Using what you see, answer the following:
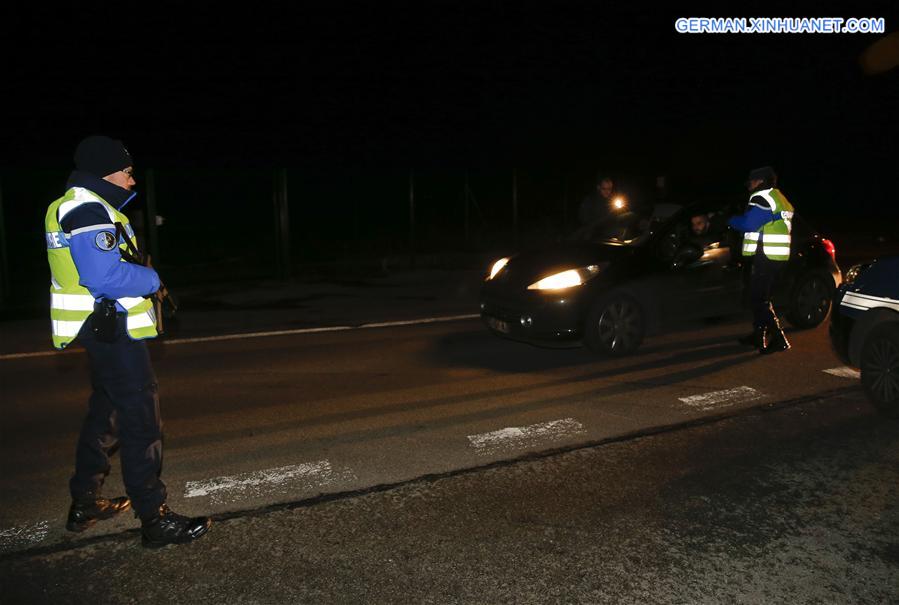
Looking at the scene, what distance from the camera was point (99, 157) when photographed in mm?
3484

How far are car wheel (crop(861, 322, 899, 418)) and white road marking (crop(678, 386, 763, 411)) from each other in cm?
81

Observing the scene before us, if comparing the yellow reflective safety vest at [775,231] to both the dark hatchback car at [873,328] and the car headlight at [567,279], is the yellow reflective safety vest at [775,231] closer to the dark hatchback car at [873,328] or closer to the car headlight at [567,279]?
the dark hatchback car at [873,328]

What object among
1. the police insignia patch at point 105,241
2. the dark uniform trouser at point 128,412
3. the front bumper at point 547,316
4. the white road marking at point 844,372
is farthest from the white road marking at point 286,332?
the police insignia patch at point 105,241

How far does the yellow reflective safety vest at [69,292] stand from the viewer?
3393 mm

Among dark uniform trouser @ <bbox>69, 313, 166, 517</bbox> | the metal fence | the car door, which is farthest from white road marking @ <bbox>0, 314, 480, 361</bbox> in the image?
the metal fence

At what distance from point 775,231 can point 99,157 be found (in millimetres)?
6321

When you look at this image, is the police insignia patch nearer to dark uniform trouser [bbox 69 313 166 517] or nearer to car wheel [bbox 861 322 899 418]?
dark uniform trouser [bbox 69 313 166 517]

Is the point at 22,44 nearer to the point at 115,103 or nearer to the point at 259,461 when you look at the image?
the point at 115,103

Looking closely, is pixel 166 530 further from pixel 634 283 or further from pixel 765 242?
pixel 765 242

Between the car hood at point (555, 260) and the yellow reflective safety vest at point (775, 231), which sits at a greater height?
the yellow reflective safety vest at point (775, 231)

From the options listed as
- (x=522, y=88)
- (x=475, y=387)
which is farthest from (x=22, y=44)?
(x=475, y=387)

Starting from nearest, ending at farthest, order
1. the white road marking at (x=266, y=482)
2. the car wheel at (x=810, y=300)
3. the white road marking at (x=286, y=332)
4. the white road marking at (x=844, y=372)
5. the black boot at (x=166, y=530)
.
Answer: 1. the black boot at (x=166, y=530)
2. the white road marking at (x=266, y=482)
3. the white road marking at (x=844, y=372)
4. the white road marking at (x=286, y=332)
5. the car wheel at (x=810, y=300)

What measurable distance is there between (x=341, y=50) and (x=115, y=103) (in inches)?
438

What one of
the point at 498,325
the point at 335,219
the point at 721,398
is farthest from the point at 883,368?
the point at 335,219
